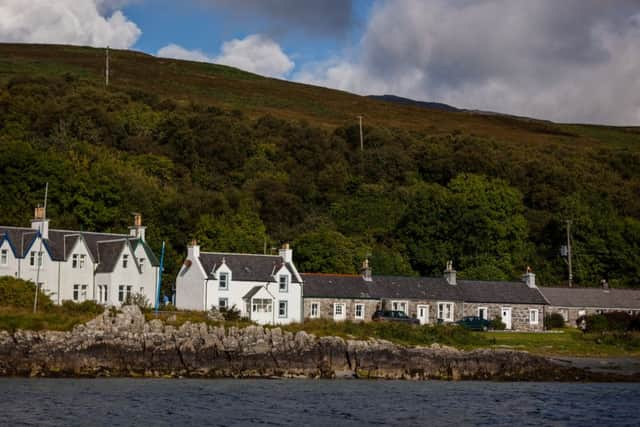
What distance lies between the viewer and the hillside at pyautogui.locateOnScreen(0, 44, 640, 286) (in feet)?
283

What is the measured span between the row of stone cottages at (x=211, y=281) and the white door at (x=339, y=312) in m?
0.07

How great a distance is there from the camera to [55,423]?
3547 centimetres

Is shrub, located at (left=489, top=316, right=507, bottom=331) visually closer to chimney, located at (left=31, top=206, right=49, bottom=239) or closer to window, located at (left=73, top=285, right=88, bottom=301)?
window, located at (left=73, top=285, right=88, bottom=301)

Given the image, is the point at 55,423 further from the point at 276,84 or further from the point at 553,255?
the point at 276,84

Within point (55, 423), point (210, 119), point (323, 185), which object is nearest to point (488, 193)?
point (323, 185)

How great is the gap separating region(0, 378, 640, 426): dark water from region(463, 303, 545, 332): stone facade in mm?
24494

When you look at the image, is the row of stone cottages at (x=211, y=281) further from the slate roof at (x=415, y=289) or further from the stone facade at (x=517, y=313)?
the stone facade at (x=517, y=313)

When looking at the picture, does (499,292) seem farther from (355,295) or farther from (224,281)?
(224,281)

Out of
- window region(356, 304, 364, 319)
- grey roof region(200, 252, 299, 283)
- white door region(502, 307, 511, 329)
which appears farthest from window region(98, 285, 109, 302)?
white door region(502, 307, 511, 329)

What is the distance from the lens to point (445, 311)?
74.7 meters

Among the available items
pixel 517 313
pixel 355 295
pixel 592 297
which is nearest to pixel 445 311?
pixel 517 313

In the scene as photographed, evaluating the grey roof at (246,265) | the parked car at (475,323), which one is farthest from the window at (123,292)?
the parked car at (475,323)

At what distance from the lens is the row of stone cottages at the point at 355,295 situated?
219 feet

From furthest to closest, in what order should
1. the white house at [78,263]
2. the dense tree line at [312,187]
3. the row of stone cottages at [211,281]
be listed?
1. the dense tree line at [312,187]
2. the row of stone cottages at [211,281]
3. the white house at [78,263]
